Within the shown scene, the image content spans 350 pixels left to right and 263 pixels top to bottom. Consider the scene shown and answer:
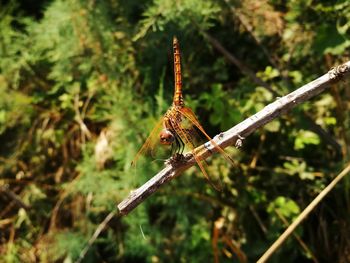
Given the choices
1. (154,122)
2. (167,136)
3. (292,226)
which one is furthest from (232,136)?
(154,122)

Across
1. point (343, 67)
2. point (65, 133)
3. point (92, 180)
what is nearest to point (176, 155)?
point (343, 67)

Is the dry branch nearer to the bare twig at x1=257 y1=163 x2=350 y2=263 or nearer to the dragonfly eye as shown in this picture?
the dragonfly eye

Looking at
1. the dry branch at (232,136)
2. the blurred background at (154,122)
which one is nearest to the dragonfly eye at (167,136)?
the dry branch at (232,136)

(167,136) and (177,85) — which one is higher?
(177,85)

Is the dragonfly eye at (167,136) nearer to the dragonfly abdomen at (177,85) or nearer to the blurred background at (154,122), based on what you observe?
the dragonfly abdomen at (177,85)

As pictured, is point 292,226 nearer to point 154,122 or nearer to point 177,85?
point 177,85

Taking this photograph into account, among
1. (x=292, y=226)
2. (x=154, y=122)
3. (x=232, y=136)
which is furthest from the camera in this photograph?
(x=154, y=122)
